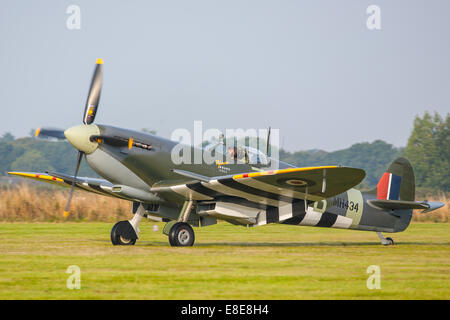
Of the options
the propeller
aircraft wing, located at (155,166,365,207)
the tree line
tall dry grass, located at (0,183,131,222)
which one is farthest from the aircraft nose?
the tree line

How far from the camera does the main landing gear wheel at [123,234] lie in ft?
41.2

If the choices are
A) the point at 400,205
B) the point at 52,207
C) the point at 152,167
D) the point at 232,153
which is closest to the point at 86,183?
the point at 152,167

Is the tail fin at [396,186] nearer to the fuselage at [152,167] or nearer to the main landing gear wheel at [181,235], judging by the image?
the fuselage at [152,167]

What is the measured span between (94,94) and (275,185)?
12.0 feet

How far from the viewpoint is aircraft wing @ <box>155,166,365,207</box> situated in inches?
426

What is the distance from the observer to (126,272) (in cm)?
845

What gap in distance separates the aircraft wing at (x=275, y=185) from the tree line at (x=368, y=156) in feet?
152

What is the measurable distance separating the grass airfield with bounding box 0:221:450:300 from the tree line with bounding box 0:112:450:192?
46294mm

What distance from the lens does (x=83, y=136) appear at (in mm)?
11367

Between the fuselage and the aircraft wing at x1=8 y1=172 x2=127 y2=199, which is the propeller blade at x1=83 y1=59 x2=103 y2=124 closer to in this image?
the fuselage

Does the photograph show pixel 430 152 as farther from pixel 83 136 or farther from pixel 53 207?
pixel 83 136
